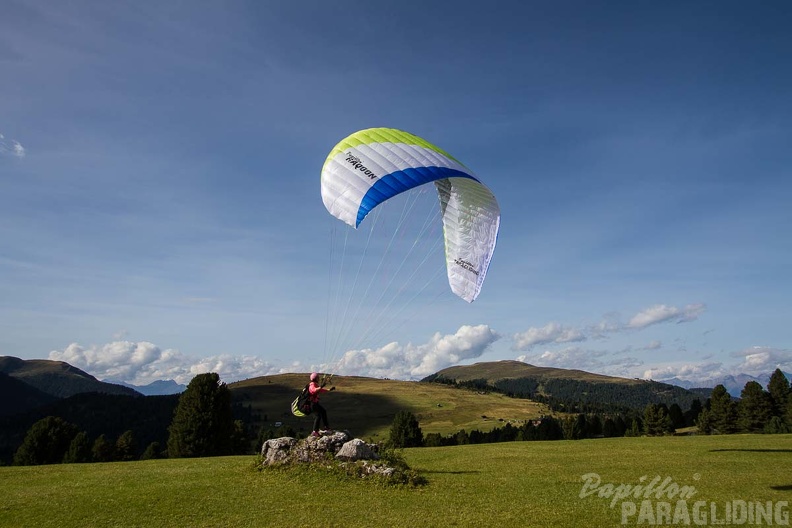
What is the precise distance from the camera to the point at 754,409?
65.9 meters

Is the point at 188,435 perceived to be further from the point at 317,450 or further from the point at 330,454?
the point at 330,454

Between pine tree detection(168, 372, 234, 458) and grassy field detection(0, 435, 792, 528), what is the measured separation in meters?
22.0

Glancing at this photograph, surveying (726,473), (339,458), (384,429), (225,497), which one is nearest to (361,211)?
(339,458)

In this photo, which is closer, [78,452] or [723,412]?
[78,452]

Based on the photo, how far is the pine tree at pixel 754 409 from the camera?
214 feet

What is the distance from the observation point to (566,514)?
1410cm

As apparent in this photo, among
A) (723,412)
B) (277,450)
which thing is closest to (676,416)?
(723,412)

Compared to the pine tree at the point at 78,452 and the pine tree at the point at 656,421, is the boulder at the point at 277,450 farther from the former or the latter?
the pine tree at the point at 656,421

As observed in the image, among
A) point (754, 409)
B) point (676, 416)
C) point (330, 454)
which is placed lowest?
point (676, 416)

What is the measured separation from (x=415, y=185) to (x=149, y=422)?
218584 millimetres

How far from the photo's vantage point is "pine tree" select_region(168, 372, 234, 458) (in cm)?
4497

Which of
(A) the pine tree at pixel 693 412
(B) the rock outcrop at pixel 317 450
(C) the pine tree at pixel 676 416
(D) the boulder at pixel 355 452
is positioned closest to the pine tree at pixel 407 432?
(B) the rock outcrop at pixel 317 450

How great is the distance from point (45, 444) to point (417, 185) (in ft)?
182

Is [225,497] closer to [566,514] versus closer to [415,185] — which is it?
[566,514]
